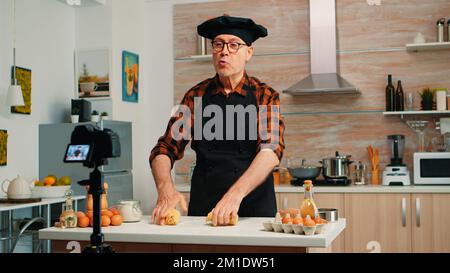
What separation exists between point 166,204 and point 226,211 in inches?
11.7

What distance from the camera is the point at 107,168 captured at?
535 cm

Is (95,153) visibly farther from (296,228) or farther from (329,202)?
(329,202)

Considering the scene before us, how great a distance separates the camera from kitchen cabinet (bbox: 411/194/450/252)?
15.8 ft

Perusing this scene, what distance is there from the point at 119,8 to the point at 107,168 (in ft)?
4.95

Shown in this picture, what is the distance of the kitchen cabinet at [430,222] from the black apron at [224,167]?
2394 millimetres

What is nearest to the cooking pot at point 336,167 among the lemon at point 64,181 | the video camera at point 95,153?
the lemon at point 64,181

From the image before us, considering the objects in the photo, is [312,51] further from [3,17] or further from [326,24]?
[3,17]

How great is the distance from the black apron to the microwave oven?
2.58 metres

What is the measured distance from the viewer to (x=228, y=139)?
279cm

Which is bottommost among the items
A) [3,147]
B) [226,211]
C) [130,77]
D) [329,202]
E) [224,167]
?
[329,202]

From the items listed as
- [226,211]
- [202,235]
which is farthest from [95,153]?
[226,211]

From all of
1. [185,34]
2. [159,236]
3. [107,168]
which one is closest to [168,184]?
[159,236]

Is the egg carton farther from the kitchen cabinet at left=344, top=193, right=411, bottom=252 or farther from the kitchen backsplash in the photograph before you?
the kitchen backsplash

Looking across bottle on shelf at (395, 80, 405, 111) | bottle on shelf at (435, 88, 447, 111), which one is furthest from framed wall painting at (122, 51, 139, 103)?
bottle on shelf at (435, 88, 447, 111)
